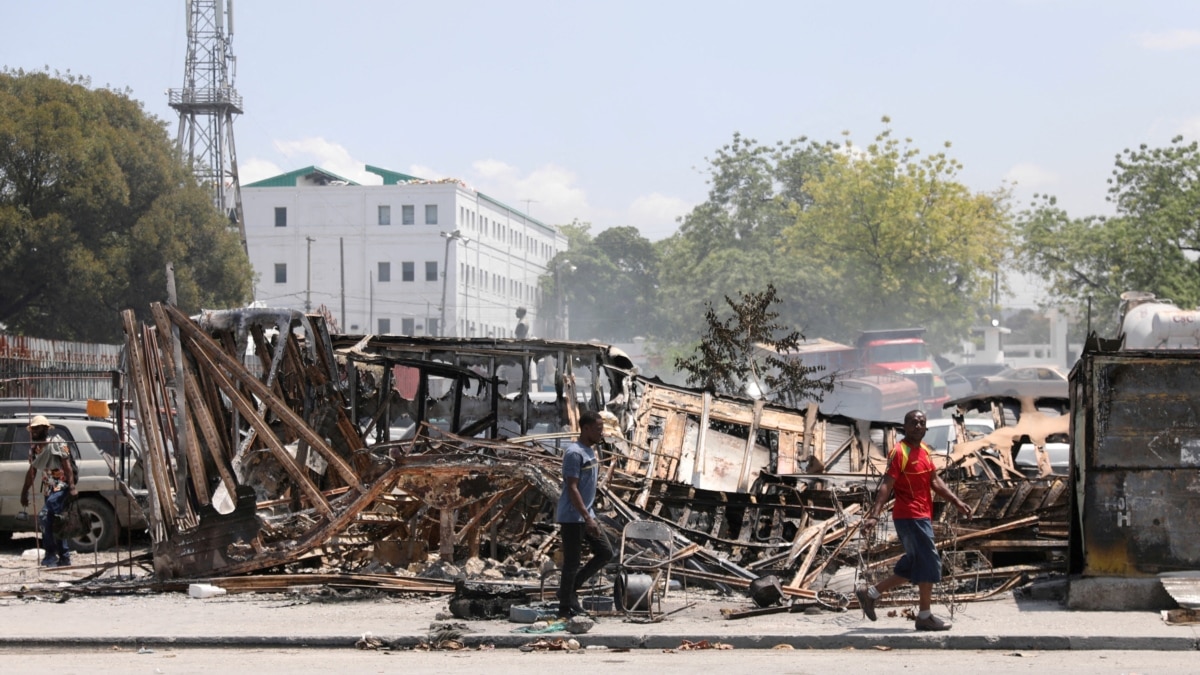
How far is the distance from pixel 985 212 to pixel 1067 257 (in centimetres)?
1070

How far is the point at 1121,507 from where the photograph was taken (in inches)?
426

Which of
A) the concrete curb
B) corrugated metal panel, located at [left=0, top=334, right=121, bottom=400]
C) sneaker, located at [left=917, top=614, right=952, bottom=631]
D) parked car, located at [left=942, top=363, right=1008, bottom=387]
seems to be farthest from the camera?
parked car, located at [left=942, top=363, right=1008, bottom=387]

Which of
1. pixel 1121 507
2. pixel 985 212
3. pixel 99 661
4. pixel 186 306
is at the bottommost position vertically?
pixel 99 661

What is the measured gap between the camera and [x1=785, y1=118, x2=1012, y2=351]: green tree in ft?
202

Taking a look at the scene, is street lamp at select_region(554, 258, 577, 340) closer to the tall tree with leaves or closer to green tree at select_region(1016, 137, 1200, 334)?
green tree at select_region(1016, 137, 1200, 334)

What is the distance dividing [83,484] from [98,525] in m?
0.55

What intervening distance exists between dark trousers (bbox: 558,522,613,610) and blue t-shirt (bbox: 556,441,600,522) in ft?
0.26

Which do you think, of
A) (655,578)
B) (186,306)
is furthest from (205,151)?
(655,578)

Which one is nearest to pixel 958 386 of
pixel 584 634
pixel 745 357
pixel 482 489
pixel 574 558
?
pixel 745 357

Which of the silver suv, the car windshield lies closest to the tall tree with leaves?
the car windshield

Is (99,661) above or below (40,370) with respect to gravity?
below

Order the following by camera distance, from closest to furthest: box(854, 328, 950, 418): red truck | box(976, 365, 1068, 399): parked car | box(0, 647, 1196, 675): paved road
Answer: box(0, 647, 1196, 675): paved road < box(976, 365, 1068, 399): parked car < box(854, 328, 950, 418): red truck

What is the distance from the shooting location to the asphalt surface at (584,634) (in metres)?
9.45

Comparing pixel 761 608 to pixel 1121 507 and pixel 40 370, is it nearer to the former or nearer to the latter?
pixel 1121 507
